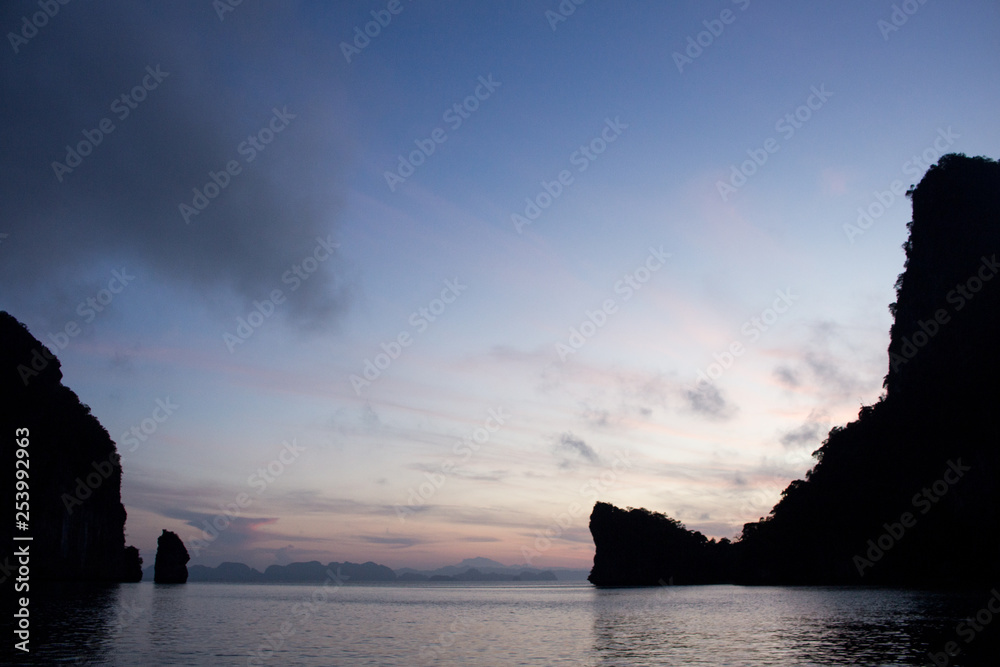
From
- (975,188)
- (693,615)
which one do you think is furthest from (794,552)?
(693,615)

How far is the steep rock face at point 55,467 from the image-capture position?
119500 millimetres

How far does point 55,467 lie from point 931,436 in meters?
167

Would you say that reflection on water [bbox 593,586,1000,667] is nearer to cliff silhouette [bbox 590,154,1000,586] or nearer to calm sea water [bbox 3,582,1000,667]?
calm sea water [bbox 3,582,1000,667]

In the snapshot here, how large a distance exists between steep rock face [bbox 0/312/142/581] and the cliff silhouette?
154916mm

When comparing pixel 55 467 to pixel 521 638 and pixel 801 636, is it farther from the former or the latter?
pixel 801 636

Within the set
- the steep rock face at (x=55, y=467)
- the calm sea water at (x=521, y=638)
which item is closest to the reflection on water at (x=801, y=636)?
the calm sea water at (x=521, y=638)

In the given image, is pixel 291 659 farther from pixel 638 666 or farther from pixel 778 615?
pixel 778 615

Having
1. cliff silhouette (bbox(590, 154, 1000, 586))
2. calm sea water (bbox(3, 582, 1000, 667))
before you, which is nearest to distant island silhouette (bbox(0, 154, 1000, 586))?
cliff silhouette (bbox(590, 154, 1000, 586))

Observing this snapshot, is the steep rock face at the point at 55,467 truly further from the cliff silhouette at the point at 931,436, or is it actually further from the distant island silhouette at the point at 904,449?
the cliff silhouette at the point at 931,436

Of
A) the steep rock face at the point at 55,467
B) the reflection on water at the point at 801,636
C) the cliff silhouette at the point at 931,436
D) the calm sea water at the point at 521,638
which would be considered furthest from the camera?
the steep rock face at the point at 55,467

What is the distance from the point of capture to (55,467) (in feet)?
424

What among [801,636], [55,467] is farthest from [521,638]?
[55,467]

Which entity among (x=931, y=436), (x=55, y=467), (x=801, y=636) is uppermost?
(x=55, y=467)

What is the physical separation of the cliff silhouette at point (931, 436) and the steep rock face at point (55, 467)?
15492 cm
